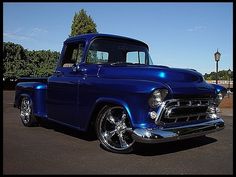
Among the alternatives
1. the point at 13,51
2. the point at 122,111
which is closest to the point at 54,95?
the point at 122,111

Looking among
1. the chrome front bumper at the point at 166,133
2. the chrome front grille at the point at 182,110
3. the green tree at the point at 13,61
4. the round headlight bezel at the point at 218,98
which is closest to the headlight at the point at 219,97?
the round headlight bezel at the point at 218,98

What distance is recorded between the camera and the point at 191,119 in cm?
553

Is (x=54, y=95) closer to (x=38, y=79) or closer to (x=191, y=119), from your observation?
(x=38, y=79)

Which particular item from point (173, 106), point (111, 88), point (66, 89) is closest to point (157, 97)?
point (173, 106)

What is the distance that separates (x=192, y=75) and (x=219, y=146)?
1.38 m

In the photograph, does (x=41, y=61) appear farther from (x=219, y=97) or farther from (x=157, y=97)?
(x=157, y=97)

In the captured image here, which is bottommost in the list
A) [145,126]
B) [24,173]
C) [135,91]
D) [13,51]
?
[24,173]

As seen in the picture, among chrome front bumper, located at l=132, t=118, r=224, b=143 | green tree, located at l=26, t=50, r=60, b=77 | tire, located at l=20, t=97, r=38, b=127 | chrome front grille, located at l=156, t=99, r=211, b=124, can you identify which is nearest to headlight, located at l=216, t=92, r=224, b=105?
chrome front grille, located at l=156, t=99, r=211, b=124

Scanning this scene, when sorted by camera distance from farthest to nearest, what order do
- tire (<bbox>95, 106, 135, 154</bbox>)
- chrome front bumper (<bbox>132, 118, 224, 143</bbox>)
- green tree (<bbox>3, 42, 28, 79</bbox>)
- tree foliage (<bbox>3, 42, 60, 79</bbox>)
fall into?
tree foliage (<bbox>3, 42, 60, 79</bbox>) → green tree (<bbox>3, 42, 28, 79</bbox>) → tire (<bbox>95, 106, 135, 154</bbox>) → chrome front bumper (<bbox>132, 118, 224, 143</bbox>)

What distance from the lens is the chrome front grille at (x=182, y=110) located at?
16.6 ft

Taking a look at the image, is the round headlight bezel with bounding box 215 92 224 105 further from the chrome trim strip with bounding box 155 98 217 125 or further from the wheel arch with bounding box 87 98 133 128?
the wheel arch with bounding box 87 98 133 128

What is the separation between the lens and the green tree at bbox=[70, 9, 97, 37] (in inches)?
1566

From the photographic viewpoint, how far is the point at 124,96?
525 cm

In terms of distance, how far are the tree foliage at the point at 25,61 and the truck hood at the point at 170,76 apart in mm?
33411
